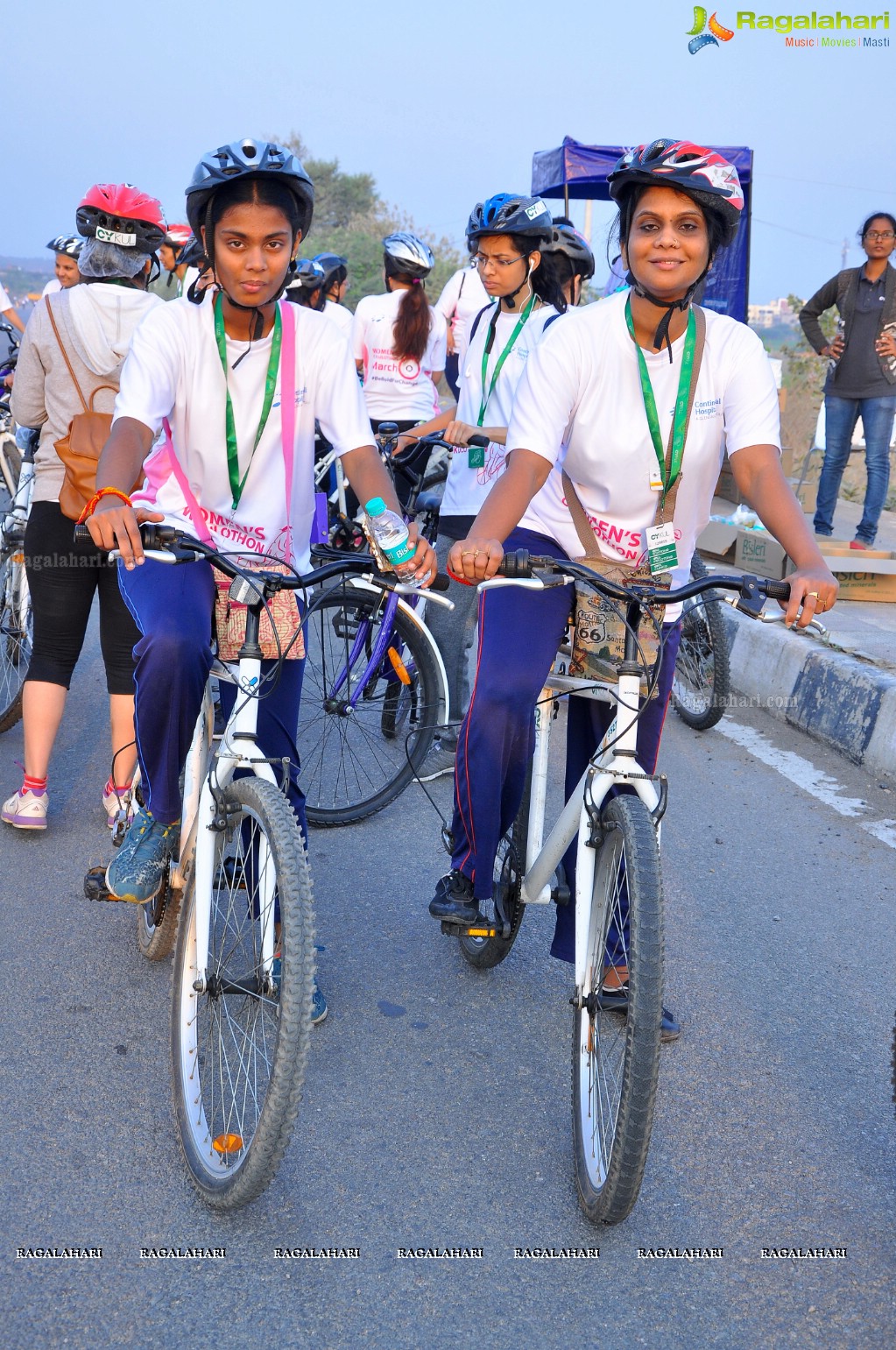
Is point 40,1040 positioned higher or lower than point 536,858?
lower

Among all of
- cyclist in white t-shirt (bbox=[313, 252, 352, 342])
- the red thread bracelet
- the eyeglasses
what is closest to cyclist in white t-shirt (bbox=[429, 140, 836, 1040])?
the red thread bracelet

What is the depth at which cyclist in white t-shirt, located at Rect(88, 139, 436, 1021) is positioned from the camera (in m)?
3.14

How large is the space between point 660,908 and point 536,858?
907 mm

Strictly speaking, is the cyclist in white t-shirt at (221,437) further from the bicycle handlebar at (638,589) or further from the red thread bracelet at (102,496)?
the bicycle handlebar at (638,589)

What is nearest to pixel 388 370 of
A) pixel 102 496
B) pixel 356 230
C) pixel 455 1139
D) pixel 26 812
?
pixel 26 812

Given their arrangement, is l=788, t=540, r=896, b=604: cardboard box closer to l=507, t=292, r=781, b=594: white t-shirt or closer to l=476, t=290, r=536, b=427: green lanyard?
l=476, t=290, r=536, b=427: green lanyard

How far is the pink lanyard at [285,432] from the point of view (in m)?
3.32

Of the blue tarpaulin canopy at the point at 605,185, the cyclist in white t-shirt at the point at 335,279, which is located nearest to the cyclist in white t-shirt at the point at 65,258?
the cyclist in white t-shirt at the point at 335,279

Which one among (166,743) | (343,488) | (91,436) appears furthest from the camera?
(343,488)

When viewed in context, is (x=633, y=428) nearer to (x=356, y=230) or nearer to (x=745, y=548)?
(x=745, y=548)

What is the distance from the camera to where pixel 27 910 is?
4.22 m

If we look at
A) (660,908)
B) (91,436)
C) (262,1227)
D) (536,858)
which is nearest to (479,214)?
(91,436)

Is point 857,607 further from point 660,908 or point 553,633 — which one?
point 660,908

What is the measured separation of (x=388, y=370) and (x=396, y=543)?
571 cm
